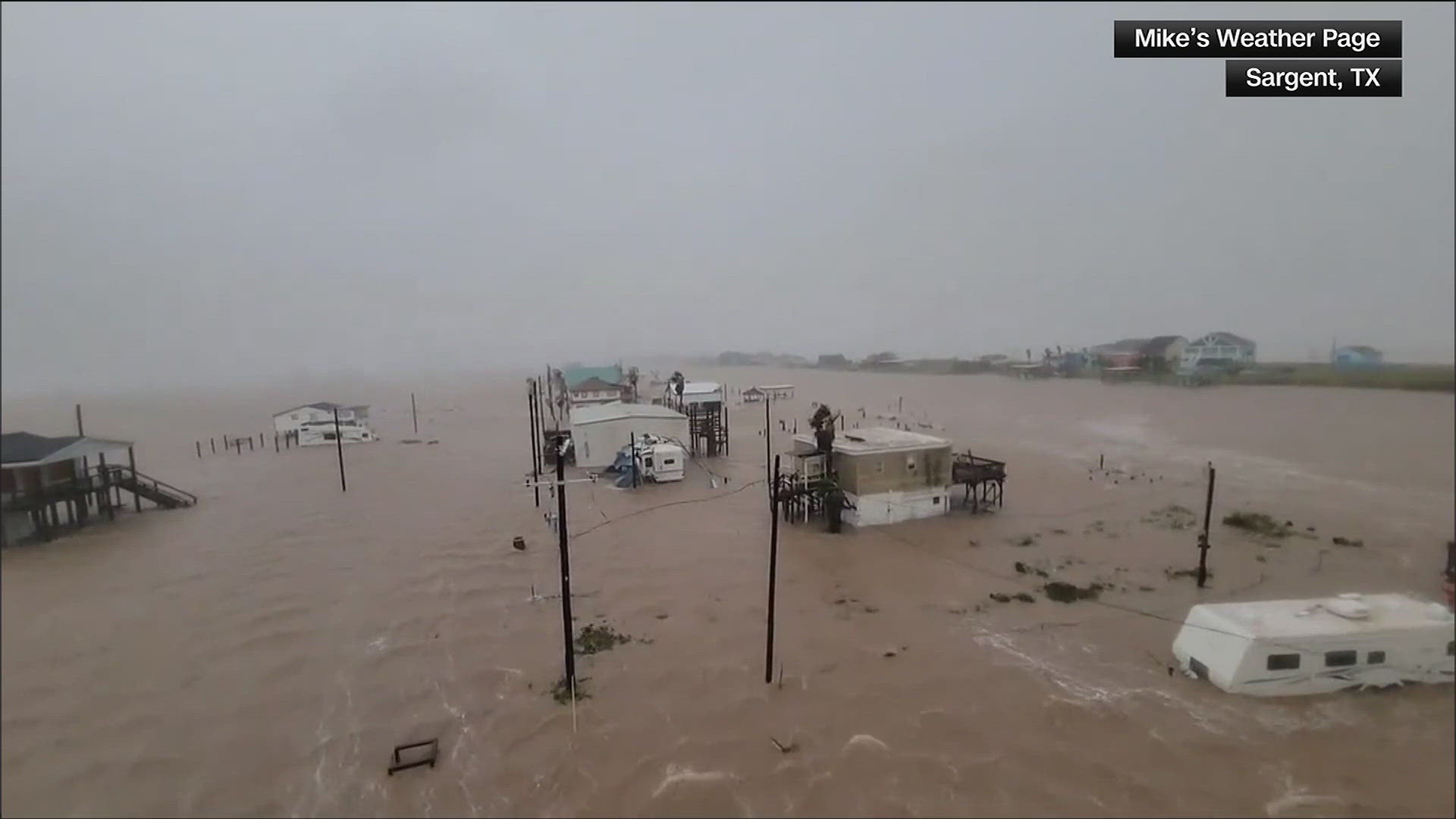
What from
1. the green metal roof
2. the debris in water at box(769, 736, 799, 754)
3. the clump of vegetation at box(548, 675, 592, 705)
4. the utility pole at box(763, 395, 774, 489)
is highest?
the green metal roof

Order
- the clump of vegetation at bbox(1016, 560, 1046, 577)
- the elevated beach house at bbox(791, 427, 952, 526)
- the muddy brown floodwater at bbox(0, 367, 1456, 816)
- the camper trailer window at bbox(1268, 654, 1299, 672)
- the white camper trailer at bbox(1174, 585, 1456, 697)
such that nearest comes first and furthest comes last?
the muddy brown floodwater at bbox(0, 367, 1456, 816)
the white camper trailer at bbox(1174, 585, 1456, 697)
the camper trailer window at bbox(1268, 654, 1299, 672)
the clump of vegetation at bbox(1016, 560, 1046, 577)
the elevated beach house at bbox(791, 427, 952, 526)

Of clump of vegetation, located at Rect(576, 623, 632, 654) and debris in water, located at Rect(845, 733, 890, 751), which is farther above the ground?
clump of vegetation, located at Rect(576, 623, 632, 654)

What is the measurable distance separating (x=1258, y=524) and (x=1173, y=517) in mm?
2571

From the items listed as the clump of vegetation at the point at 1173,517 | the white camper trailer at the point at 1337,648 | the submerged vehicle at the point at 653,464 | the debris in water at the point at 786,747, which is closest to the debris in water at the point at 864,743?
the debris in water at the point at 786,747

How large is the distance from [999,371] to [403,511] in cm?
10555

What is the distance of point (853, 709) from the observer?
11.7 meters

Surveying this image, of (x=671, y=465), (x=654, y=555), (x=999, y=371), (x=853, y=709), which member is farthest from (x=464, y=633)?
(x=999, y=371)

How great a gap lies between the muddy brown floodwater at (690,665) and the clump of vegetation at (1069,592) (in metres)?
0.48

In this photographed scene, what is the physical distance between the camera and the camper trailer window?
440 inches

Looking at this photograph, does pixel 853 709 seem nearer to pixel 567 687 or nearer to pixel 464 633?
pixel 567 687

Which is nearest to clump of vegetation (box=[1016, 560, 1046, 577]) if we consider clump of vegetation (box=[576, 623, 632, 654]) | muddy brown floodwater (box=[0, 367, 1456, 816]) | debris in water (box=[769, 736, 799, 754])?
muddy brown floodwater (box=[0, 367, 1456, 816])

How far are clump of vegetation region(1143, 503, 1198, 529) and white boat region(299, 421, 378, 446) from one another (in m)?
50.5

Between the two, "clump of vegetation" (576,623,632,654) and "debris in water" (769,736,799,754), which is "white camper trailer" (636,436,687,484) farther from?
"debris in water" (769,736,799,754)

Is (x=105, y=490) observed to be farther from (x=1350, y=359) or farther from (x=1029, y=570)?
(x=1350, y=359)
